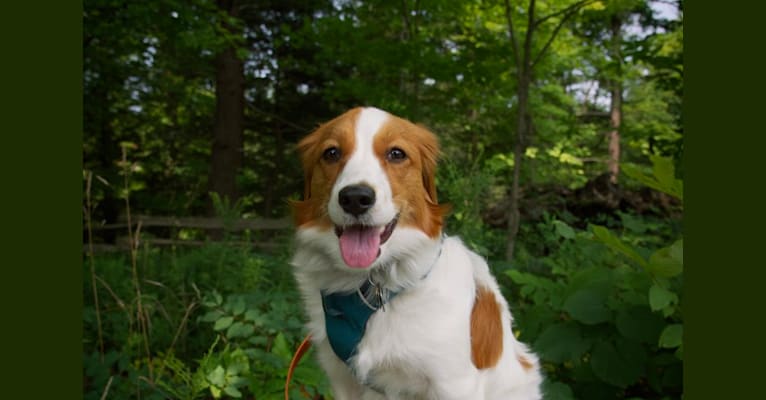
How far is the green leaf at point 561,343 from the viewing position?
9.82 feet

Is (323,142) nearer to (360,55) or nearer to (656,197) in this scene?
(360,55)

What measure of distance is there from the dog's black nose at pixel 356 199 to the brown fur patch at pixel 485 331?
702mm

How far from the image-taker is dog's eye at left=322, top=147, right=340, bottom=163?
213 centimetres

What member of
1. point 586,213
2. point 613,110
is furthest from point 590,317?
point 613,110

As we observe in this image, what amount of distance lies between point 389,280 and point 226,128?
369 inches

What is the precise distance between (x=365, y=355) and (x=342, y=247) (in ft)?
1.45

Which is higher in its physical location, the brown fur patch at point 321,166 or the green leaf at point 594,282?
the brown fur patch at point 321,166

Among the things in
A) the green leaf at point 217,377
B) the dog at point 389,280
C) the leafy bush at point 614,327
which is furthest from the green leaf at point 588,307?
the green leaf at point 217,377

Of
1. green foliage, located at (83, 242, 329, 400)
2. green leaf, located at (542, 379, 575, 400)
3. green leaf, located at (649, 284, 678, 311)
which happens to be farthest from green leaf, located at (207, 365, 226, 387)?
green leaf, located at (649, 284, 678, 311)

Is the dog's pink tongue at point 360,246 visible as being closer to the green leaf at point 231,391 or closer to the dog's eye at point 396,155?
the dog's eye at point 396,155

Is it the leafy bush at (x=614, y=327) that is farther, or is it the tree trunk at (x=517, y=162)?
the tree trunk at (x=517, y=162)

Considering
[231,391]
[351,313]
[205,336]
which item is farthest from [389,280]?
[205,336]

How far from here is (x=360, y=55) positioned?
26.8 ft

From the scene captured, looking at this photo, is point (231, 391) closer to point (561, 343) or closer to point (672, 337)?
point (561, 343)
